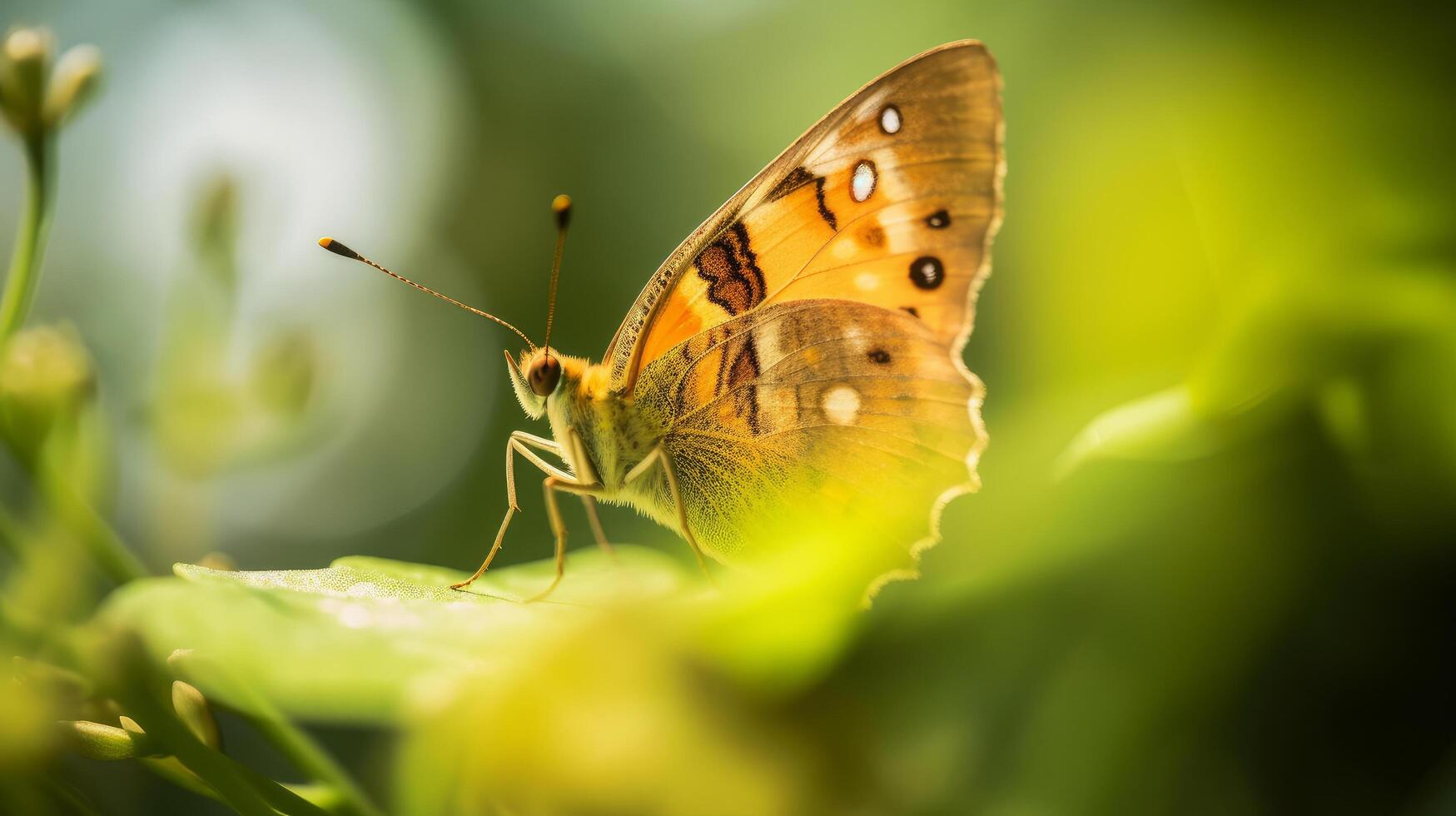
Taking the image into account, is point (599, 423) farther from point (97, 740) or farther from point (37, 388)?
point (97, 740)

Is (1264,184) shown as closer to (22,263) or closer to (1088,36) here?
(1088,36)

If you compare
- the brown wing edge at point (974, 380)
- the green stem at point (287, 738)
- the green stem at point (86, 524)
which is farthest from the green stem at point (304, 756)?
the brown wing edge at point (974, 380)

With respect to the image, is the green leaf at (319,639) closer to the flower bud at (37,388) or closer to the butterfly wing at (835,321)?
the flower bud at (37,388)

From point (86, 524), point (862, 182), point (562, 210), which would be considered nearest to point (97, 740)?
point (86, 524)

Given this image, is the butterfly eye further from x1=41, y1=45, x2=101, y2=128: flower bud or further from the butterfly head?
x1=41, y1=45, x2=101, y2=128: flower bud

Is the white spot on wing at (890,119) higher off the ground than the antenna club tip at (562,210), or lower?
higher

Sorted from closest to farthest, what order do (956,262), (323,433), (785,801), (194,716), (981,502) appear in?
(785,801) → (194,716) → (981,502) → (956,262) → (323,433)

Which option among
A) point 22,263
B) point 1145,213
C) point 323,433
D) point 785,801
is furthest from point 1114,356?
point 323,433
